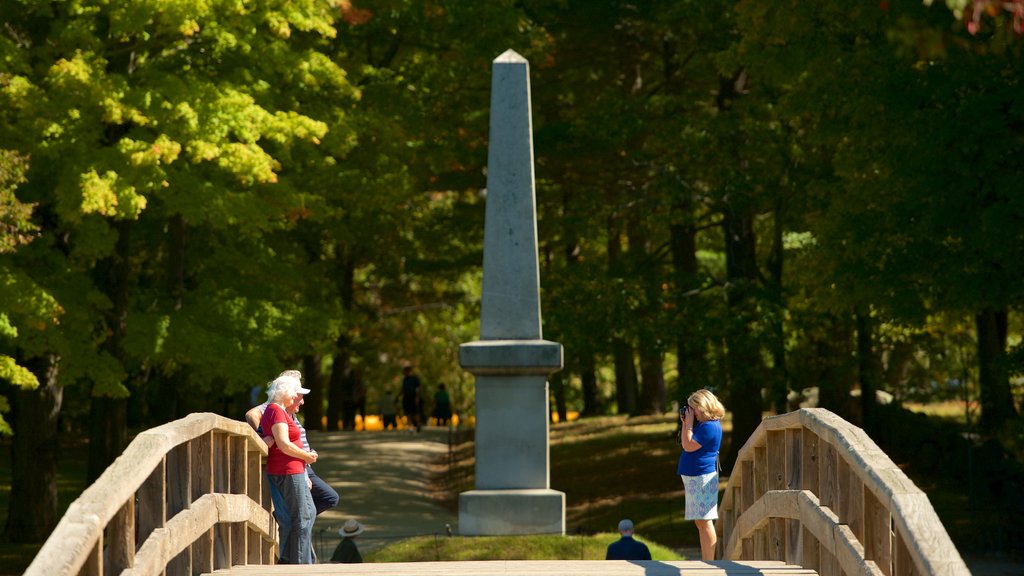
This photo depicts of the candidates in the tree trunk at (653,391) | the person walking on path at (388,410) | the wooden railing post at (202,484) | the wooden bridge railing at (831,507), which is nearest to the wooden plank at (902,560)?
the wooden bridge railing at (831,507)

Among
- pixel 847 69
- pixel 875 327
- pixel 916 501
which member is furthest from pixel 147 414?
pixel 916 501

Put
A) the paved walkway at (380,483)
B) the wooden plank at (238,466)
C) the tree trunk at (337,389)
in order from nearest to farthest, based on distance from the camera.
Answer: the wooden plank at (238,466) → the paved walkway at (380,483) → the tree trunk at (337,389)

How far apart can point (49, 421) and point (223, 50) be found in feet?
20.6

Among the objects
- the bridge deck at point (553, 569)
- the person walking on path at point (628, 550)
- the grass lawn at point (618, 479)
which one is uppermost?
the bridge deck at point (553, 569)

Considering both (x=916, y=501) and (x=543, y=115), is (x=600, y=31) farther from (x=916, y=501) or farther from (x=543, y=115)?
(x=916, y=501)

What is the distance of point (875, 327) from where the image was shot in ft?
87.5

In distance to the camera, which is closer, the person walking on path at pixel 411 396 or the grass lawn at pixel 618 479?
the grass lawn at pixel 618 479

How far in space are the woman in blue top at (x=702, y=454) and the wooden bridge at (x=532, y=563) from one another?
0.78 feet

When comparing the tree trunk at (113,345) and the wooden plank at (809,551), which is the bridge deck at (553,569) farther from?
the tree trunk at (113,345)

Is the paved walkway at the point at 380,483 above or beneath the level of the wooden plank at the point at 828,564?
beneath

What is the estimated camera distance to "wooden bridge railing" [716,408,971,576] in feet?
16.9

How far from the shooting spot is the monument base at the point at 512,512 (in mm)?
15742

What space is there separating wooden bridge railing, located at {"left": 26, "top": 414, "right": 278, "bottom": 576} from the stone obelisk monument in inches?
187

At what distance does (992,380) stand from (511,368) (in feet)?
45.0
